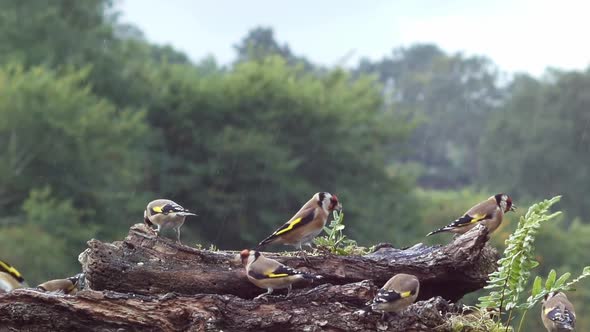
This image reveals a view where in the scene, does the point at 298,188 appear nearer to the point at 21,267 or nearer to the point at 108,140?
the point at 108,140

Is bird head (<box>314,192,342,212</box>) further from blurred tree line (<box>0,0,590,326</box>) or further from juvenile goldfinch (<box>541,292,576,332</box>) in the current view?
blurred tree line (<box>0,0,590,326</box>)

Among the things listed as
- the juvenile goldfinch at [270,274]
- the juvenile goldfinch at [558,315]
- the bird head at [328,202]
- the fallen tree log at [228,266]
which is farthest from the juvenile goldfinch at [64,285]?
the juvenile goldfinch at [558,315]

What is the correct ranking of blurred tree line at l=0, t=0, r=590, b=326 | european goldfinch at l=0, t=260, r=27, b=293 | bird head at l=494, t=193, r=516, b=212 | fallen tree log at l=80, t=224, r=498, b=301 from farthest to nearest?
blurred tree line at l=0, t=0, r=590, b=326, bird head at l=494, t=193, r=516, b=212, european goldfinch at l=0, t=260, r=27, b=293, fallen tree log at l=80, t=224, r=498, b=301

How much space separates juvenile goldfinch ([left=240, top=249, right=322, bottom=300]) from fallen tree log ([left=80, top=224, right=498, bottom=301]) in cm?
24

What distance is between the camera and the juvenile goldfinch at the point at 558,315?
32.2ft

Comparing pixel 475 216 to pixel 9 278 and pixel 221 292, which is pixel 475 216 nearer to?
pixel 221 292

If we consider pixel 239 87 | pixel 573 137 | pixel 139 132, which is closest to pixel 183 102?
pixel 239 87

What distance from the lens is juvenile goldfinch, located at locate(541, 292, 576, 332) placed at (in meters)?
9.83

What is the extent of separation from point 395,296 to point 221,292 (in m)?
1.72

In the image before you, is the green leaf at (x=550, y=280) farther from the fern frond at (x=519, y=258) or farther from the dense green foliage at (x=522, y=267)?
the fern frond at (x=519, y=258)

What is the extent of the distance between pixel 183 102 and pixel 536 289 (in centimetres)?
4523

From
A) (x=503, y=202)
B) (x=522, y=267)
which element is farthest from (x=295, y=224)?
(x=522, y=267)

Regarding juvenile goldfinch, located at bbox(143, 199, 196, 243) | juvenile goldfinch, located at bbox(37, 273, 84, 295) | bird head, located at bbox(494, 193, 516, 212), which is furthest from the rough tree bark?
bird head, located at bbox(494, 193, 516, 212)

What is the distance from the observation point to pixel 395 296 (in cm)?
751
